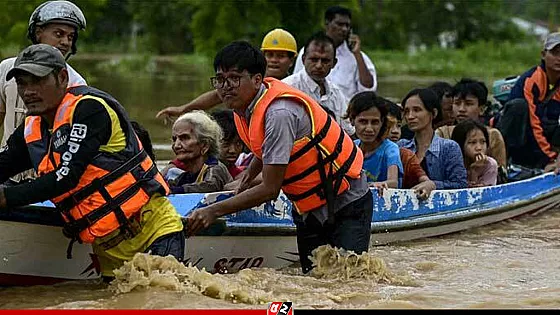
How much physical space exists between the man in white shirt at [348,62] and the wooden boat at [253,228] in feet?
6.57

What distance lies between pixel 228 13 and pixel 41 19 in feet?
95.1

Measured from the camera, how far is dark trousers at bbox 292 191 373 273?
5.50 meters

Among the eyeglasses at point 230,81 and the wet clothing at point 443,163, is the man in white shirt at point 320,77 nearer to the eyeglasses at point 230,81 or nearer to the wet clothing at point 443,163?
the wet clothing at point 443,163

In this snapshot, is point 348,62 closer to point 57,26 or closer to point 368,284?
point 368,284

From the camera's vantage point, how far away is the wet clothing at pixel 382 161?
714cm

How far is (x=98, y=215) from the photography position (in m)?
4.71

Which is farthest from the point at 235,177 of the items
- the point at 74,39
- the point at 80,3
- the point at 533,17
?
the point at 533,17

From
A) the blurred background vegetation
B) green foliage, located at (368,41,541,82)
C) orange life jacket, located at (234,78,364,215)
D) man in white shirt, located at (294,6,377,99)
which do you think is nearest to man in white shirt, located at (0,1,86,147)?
orange life jacket, located at (234,78,364,215)

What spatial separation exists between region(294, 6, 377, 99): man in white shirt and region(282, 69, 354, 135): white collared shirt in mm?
1496

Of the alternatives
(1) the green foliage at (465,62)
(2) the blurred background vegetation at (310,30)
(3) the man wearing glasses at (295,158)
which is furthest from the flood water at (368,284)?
(1) the green foliage at (465,62)

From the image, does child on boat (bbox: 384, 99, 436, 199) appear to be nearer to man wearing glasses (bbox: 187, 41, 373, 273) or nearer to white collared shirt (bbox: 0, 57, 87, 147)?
man wearing glasses (bbox: 187, 41, 373, 273)

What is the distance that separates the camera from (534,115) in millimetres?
9633

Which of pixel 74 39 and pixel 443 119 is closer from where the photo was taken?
pixel 74 39

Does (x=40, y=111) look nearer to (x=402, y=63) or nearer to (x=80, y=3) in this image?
(x=80, y=3)
